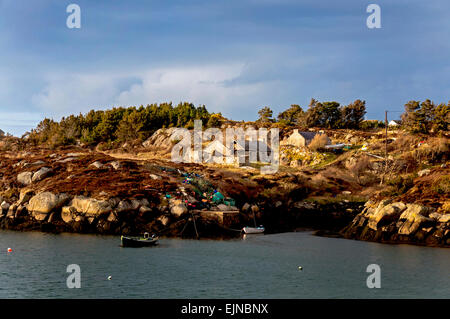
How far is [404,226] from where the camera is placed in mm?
56344

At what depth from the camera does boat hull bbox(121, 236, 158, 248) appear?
50.8 m

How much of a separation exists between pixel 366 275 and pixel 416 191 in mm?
29405

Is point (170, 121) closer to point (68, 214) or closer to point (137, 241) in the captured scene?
point (68, 214)

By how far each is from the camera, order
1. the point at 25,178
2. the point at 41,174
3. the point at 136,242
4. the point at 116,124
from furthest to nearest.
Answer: the point at 116,124 < the point at 25,178 < the point at 41,174 < the point at 136,242

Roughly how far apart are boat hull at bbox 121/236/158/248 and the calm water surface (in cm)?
92

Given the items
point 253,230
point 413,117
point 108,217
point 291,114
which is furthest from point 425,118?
point 108,217

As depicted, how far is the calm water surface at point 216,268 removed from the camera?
33.9m

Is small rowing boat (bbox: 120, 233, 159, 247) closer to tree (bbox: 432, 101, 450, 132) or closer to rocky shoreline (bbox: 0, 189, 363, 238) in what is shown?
rocky shoreline (bbox: 0, 189, 363, 238)

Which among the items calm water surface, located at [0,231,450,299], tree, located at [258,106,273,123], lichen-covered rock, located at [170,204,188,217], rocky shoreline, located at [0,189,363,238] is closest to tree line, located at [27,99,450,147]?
tree, located at [258,106,273,123]

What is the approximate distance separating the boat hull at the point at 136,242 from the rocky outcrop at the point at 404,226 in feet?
94.9

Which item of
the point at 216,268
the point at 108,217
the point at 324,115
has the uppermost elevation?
the point at 324,115

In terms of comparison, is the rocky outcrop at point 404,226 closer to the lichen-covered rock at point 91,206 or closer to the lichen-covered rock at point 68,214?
the lichen-covered rock at point 91,206

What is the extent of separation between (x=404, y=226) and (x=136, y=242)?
116 feet
